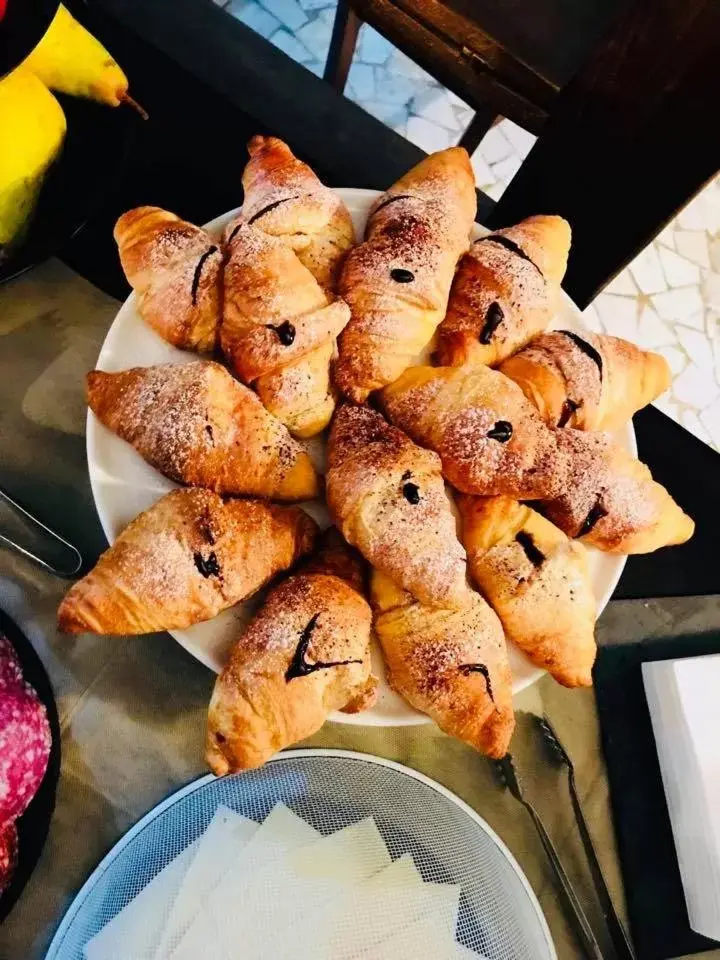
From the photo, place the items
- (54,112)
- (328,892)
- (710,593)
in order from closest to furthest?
(328,892), (54,112), (710,593)

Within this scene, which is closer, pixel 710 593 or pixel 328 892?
pixel 328 892

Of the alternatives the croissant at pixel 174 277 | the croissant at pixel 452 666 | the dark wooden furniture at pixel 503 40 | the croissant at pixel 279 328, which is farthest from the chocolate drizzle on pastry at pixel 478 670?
the dark wooden furniture at pixel 503 40

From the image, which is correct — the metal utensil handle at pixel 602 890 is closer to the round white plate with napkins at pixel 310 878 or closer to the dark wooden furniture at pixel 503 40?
the round white plate with napkins at pixel 310 878

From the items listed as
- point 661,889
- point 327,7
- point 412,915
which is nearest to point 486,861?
point 412,915

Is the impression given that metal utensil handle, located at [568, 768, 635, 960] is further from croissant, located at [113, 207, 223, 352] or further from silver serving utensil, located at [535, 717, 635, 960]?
croissant, located at [113, 207, 223, 352]

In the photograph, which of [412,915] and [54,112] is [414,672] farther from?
[54,112]

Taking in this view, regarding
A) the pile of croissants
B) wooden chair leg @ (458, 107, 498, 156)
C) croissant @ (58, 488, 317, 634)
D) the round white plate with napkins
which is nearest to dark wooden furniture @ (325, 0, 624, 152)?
wooden chair leg @ (458, 107, 498, 156)
